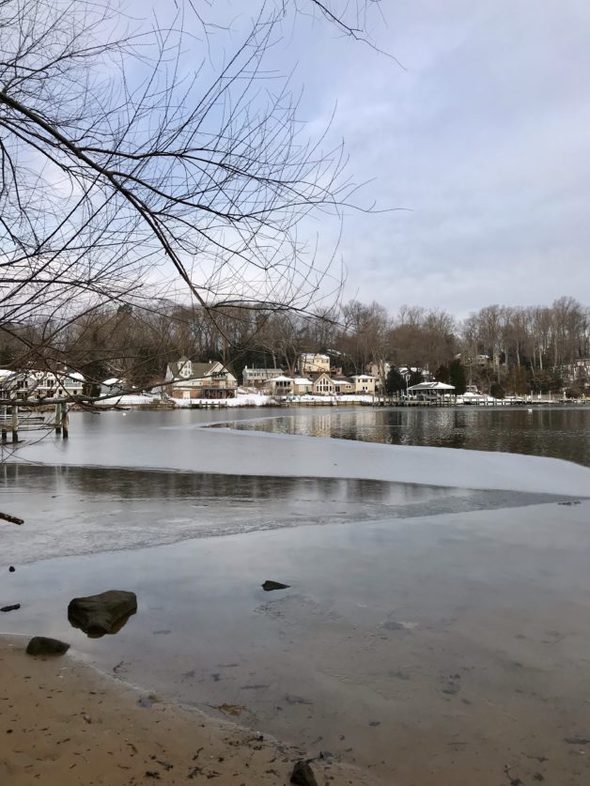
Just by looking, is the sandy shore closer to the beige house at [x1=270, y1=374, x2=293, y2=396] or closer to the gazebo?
the beige house at [x1=270, y1=374, x2=293, y2=396]

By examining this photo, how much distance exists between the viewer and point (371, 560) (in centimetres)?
810

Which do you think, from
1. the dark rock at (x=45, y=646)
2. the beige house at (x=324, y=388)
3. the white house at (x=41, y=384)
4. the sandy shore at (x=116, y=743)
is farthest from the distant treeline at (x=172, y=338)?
the beige house at (x=324, y=388)

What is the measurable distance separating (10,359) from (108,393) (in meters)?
0.56

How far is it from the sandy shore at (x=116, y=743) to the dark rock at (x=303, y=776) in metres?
0.06

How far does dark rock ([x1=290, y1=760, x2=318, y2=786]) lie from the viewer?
3.41 m

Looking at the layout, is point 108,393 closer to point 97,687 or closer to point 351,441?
point 97,687

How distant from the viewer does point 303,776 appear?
3.44 m

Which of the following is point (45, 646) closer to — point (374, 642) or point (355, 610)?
point (374, 642)

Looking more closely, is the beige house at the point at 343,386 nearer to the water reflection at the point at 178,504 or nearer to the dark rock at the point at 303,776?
the water reflection at the point at 178,504

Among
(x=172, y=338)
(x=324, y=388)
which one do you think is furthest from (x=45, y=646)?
(x=324, y=388)

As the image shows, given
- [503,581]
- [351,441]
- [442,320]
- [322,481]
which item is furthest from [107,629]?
[442,320]

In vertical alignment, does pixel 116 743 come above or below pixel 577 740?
above

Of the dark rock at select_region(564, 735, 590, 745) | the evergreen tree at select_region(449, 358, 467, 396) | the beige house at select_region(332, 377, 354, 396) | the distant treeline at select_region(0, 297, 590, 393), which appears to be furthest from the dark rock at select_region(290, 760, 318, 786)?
Answer: the beige house at select_region(332, 377, 354, 396)

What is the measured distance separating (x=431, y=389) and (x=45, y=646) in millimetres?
111707
